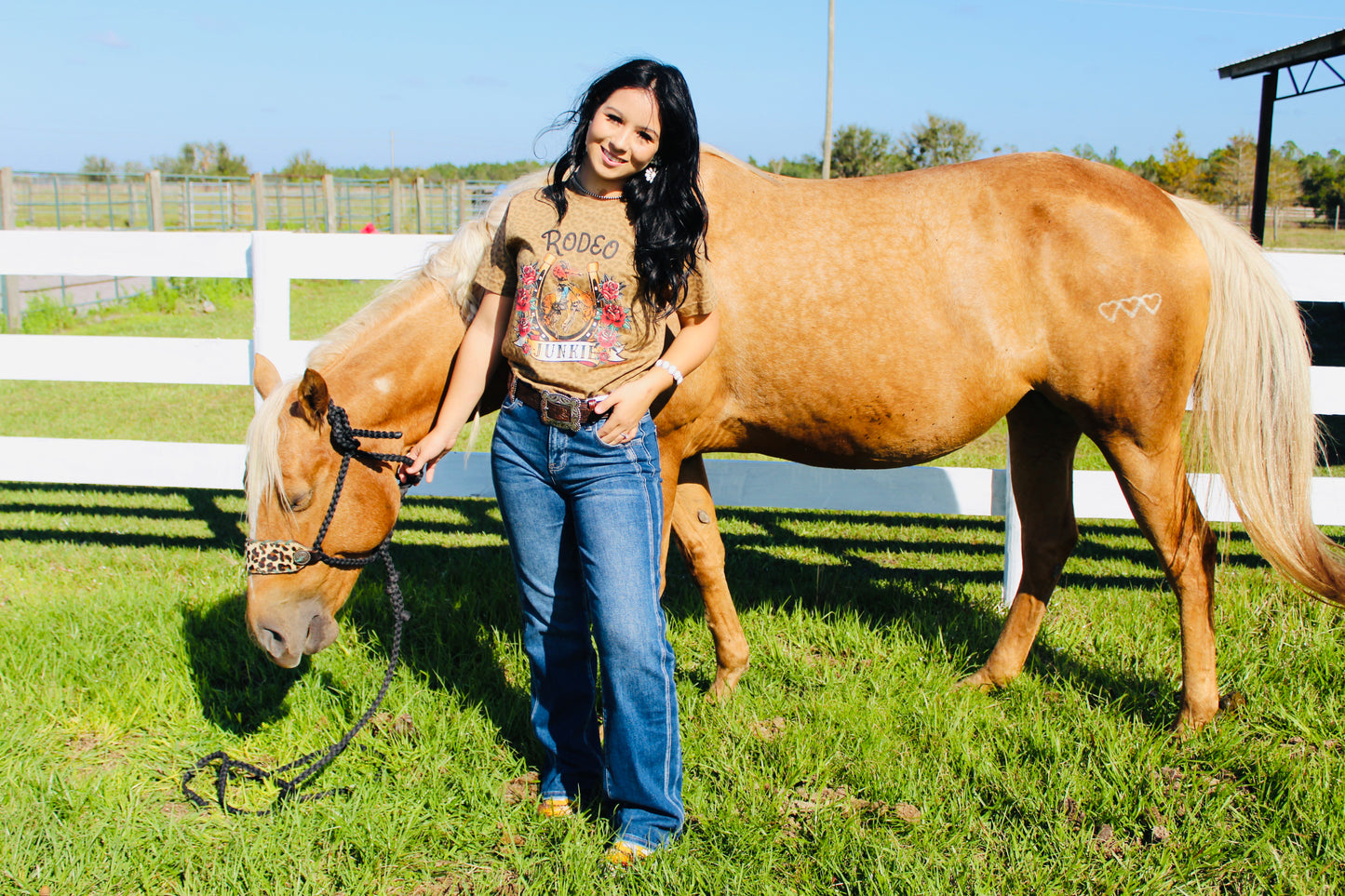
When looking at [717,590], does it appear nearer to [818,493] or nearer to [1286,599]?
[818,493]

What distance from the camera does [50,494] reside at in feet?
18.7

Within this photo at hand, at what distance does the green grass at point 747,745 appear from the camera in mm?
2264

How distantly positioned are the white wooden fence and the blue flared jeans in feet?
5.99

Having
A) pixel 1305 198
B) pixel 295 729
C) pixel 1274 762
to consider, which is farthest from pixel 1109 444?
pixel 1305 198

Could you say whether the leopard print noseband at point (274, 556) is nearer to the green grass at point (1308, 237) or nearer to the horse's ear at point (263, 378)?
the horse's ear at point (263, 378)

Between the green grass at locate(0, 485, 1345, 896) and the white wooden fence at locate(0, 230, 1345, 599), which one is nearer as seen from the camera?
the green grass at locate(0, 485, 1345, 896)

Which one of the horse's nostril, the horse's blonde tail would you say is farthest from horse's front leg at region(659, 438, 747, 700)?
the horse's blonde tail

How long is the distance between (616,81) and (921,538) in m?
3.60

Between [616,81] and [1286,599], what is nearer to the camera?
[616,81]

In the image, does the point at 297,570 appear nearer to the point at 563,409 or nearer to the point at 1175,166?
the point at 563,409

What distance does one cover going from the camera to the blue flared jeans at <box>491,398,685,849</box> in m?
2.15

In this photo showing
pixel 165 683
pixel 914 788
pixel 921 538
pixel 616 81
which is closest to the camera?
pixel 616 81

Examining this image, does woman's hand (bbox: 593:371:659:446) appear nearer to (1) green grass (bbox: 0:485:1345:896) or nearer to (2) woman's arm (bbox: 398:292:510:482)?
(2) woman's arm (bbox: 398:292:510:482)

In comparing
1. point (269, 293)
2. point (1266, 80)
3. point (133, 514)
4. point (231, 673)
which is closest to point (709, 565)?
point (231, 673)
